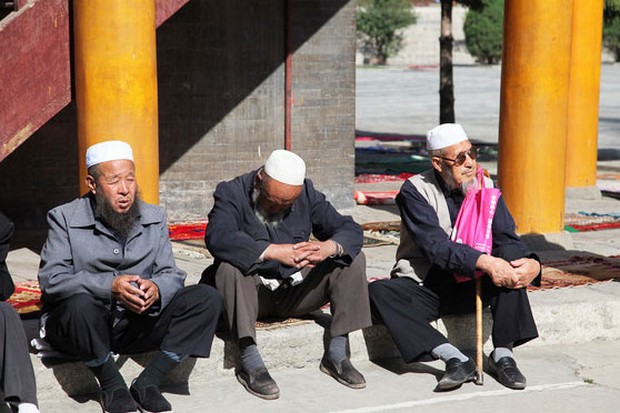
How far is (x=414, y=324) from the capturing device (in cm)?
631

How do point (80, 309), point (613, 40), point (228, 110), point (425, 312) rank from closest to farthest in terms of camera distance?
point (80, 309), point (425, 312), point (228, 110), point (613, 40)

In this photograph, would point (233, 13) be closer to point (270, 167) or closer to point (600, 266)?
point (600, 266)

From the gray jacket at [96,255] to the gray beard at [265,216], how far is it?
23.1 inches

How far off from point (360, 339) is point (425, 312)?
1.25 ft

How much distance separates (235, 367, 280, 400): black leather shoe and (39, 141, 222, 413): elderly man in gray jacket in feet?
1.16

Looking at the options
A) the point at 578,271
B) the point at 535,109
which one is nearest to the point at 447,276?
the point at 578,271

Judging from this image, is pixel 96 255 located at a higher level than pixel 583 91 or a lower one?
lower

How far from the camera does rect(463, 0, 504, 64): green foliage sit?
190 ft

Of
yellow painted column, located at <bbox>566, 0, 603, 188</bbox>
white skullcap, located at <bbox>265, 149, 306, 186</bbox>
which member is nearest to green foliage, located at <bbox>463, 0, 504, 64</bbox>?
yellow painted column, located at <bbox>566, 0, 603, 188</bbox>

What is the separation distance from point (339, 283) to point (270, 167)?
68cm

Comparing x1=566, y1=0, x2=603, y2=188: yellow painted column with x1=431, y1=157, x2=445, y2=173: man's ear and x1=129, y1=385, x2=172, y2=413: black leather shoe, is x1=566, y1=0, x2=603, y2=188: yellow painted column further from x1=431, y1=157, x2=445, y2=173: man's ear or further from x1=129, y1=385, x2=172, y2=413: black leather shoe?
x1=129, y1=385, x2=172, y2=413: black leather shoe

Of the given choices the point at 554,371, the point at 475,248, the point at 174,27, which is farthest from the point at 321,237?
the point at 174,27

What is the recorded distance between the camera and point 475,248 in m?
6.41

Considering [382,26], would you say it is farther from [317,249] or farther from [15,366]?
[15,366]
